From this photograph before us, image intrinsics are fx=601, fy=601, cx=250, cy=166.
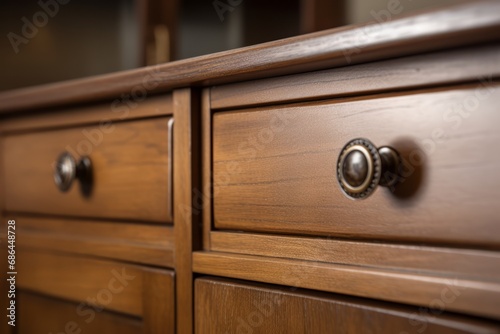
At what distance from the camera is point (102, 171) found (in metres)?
0.66

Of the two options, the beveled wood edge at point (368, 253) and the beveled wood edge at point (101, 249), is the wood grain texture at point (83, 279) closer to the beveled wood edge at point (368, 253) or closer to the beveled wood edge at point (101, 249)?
the beveled wood edge at point (101, 249)

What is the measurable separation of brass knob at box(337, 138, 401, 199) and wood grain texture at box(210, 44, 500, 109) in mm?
44

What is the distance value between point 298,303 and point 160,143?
219 mm

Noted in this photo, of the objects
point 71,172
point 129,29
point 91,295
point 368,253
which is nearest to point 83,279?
point 91,295

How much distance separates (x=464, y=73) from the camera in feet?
1.26

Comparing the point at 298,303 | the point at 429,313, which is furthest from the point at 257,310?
the point at 429,313

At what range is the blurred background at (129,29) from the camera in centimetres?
99

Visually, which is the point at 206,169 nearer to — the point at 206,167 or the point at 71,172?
the point at 206,167

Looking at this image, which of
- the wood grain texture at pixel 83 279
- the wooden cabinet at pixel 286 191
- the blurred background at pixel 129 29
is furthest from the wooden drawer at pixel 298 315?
the blurred background at pixel 129 29

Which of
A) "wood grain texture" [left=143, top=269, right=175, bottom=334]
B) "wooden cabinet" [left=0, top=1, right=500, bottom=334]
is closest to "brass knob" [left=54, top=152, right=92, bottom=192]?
"wooden cabinet" [left=0, top=1, right=500, bottom=334]

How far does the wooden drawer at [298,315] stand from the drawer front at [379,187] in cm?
5

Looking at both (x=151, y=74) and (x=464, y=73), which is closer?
(x=464, y=73)

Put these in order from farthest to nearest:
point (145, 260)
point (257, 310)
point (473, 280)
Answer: point (145, 260), point (257, 310), point (473, 280)

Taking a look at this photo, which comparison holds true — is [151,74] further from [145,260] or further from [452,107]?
[452,107]
